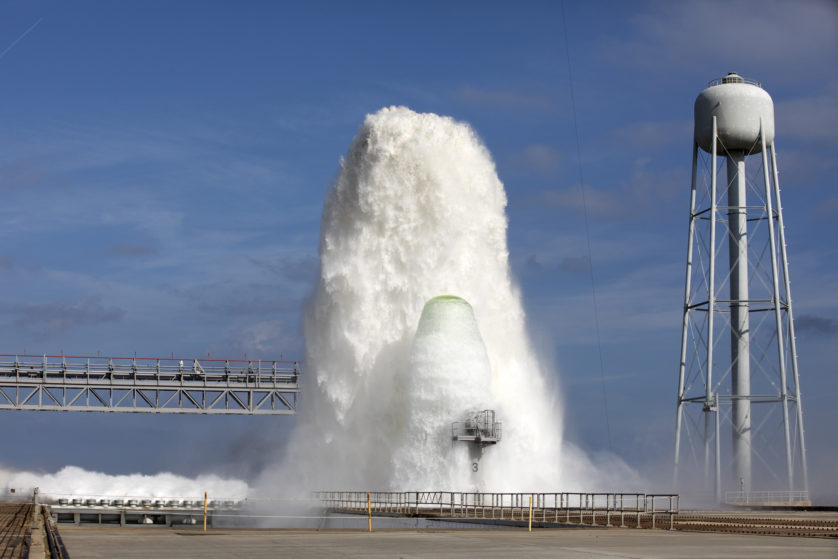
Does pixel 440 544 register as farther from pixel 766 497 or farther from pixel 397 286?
pixel 766 497

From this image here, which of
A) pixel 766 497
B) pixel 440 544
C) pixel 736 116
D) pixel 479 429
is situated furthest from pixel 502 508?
pixel 736 116

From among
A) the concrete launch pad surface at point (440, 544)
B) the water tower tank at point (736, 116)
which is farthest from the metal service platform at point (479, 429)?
the water tower tank at point (736, 116)

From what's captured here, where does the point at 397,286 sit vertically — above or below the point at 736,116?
below

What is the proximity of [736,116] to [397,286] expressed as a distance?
2233 cm

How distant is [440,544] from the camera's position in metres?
25.5

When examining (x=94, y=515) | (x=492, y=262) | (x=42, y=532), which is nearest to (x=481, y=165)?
(x=492, y=262)

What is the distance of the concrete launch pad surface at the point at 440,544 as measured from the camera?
22.1m

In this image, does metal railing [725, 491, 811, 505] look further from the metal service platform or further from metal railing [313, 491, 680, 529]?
the metal service platform

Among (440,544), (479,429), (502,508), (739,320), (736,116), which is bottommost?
(440,544)

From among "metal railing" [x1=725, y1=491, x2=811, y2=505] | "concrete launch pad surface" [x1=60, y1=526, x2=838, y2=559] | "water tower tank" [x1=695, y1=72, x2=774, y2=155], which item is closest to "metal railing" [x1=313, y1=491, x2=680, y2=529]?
"concrete launch pad surface" [x1=60, y1=526, x2=838, y2=559]

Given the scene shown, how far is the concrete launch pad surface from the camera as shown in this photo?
72.5 feet

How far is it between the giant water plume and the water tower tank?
1292 cm

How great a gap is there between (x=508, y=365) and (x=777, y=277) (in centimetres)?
1570

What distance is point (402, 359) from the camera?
177 ft
